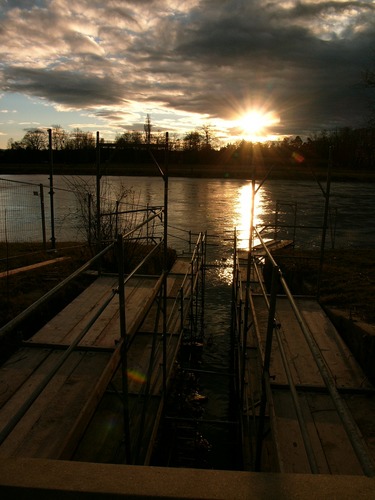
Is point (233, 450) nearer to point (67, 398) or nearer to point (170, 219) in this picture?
point (67, 398)

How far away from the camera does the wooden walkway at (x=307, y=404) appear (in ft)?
12.1

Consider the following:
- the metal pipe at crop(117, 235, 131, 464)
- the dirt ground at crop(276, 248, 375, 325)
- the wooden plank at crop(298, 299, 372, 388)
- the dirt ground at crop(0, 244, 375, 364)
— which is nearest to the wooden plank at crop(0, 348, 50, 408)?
the dirt ground at crop(0, 244, 375, 364)

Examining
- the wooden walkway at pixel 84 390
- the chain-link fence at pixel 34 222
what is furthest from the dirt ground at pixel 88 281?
the chain-link fence at pixel 34 222

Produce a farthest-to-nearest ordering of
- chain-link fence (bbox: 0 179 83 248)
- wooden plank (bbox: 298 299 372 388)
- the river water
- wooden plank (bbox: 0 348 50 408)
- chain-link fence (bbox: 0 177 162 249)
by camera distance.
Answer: chain-link fence (bbox: 0 179 83 248) → chain-link fence (bbox: 0 177 162 249) → the river water → wooden plank (bbox: 298 299 372 388) → wooden plank (bbox: 0 348 50 408)

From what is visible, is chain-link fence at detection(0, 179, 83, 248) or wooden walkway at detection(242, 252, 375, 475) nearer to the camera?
wooden walkway at detection(242, 252, 375, 475)

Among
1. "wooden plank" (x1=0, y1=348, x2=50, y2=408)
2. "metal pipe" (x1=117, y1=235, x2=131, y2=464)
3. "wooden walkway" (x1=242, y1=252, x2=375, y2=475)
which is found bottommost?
"wooden walkway" (x1=242, y1=252, x2=375, y2=475)

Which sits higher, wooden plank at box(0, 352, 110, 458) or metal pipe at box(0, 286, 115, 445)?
metal pipe at box(0, 286, 115, 445)

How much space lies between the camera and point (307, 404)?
4.57 m

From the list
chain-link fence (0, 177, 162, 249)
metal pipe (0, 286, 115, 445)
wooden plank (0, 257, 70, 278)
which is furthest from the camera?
chain-link fence (0, 177, 162, 249)

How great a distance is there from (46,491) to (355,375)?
4.42 meters

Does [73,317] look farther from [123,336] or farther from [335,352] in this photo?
[335,352]

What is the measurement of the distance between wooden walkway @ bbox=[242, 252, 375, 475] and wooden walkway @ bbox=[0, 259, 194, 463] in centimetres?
118

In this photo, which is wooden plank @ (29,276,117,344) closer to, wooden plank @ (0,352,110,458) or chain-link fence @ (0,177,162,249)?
wooden plank @ (0,352,110,458)

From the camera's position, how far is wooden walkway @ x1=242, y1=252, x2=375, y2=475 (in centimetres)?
370
